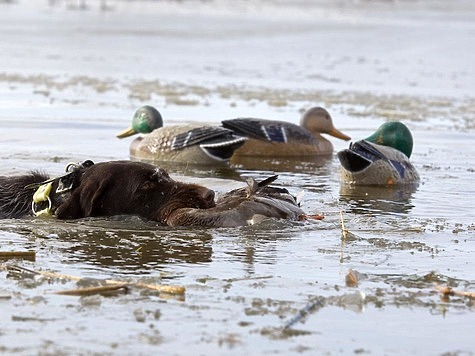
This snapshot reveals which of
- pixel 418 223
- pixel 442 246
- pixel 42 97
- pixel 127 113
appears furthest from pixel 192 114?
pixel 442 246

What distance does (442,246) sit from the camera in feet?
23.1

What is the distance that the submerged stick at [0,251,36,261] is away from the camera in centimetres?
616

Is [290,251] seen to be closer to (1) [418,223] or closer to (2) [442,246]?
(2) [442,246]

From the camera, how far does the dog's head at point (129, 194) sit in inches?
284

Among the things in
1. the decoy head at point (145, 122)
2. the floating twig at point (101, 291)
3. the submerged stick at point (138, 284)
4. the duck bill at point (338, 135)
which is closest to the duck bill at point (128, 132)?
the decoy head at point (145, 122)

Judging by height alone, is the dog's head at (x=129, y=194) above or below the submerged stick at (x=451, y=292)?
above

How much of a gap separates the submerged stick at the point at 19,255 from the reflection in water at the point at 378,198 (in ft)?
10.1

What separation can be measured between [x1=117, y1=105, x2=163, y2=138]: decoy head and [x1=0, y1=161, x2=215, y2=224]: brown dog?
17.0ft

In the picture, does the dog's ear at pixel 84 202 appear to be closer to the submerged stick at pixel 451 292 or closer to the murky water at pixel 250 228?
the murky water at pixel 250 228


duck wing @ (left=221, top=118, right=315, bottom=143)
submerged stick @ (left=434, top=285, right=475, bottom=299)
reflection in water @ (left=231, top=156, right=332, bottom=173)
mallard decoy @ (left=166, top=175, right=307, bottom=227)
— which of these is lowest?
submerged stick @ (left=434, top=285, right=475, bottom=299)

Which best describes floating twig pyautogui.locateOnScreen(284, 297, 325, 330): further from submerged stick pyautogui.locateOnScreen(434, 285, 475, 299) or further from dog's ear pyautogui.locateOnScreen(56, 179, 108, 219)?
dog's ear pyautogui.locateOnScreen(56, 179, 108, 219)

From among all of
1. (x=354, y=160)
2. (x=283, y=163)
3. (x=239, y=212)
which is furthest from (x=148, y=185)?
(x=283, y=163)

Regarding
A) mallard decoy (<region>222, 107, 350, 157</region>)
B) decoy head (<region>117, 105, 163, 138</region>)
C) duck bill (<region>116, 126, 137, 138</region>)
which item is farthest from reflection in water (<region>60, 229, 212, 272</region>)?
duck bill (<region>116, 126, 137, 138</region>)

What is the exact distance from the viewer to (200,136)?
38.3ft
